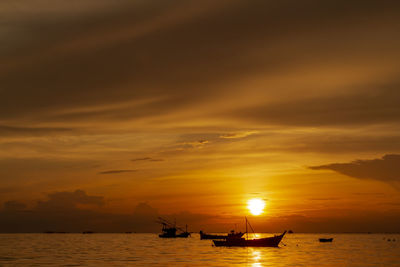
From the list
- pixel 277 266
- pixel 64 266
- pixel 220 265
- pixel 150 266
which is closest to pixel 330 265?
pixel 277 266

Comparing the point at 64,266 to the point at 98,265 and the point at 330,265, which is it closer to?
the point at 98,265

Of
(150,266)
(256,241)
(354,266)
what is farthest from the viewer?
(256,241)

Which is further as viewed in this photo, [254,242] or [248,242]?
[248,242]

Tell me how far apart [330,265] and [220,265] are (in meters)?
22.0

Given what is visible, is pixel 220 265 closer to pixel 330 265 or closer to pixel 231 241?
pixel 330 265

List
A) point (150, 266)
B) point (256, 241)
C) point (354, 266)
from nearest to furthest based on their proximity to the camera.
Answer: point (150, 266), point (354, 266), point (256, 241)

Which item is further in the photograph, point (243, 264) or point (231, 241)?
point (231, 241)

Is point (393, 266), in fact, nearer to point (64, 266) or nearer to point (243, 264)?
point (243, 264)

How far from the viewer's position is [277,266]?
8438 centimetres

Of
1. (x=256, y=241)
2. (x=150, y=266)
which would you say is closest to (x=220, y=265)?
(x=150, y=266)

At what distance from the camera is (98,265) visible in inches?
3356

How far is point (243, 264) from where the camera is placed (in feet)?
289

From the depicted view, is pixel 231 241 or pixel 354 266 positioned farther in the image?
pixel 231 241

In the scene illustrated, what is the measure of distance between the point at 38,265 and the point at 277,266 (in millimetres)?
43847
